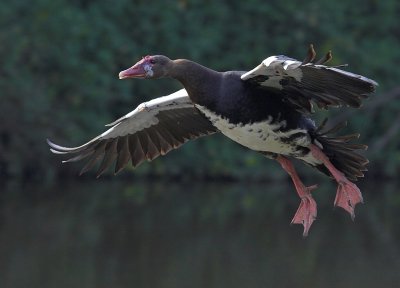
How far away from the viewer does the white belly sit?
6.26m

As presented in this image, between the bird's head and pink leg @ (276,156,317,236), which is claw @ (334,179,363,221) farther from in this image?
the bird's head

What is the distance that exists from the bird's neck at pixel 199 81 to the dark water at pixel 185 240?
307 cm

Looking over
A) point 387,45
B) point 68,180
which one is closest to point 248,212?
point 68,180

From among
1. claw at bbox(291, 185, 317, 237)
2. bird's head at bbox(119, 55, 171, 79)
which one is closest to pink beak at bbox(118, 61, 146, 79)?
bird's head at bbox(119, 55, 171, 79)

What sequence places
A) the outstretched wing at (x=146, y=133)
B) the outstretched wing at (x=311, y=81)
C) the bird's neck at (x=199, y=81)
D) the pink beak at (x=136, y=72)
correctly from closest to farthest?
the outstretched wing at (x=311, y=81)
the bird's neck at (x=199, y=81)
the pink beak at (x=136, y=72)
the outstretched wing at (x=146, y=133)

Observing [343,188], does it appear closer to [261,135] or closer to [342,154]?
[342,154]

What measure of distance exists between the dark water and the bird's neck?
3.07 m

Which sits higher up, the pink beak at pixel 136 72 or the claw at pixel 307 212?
the pink beak at pixel 136 72

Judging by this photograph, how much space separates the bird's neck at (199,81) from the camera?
620 cm

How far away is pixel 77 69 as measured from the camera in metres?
14.6

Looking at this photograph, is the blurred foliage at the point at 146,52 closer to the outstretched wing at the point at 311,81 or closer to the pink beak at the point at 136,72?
the pink beak at the point at 136,72

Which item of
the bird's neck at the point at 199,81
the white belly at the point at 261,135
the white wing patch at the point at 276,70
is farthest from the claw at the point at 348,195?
the bird's neck at the point at 199,81

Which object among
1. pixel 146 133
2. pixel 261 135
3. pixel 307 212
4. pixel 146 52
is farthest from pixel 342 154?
pixel 146 52

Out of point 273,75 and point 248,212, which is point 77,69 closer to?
point 248,212
